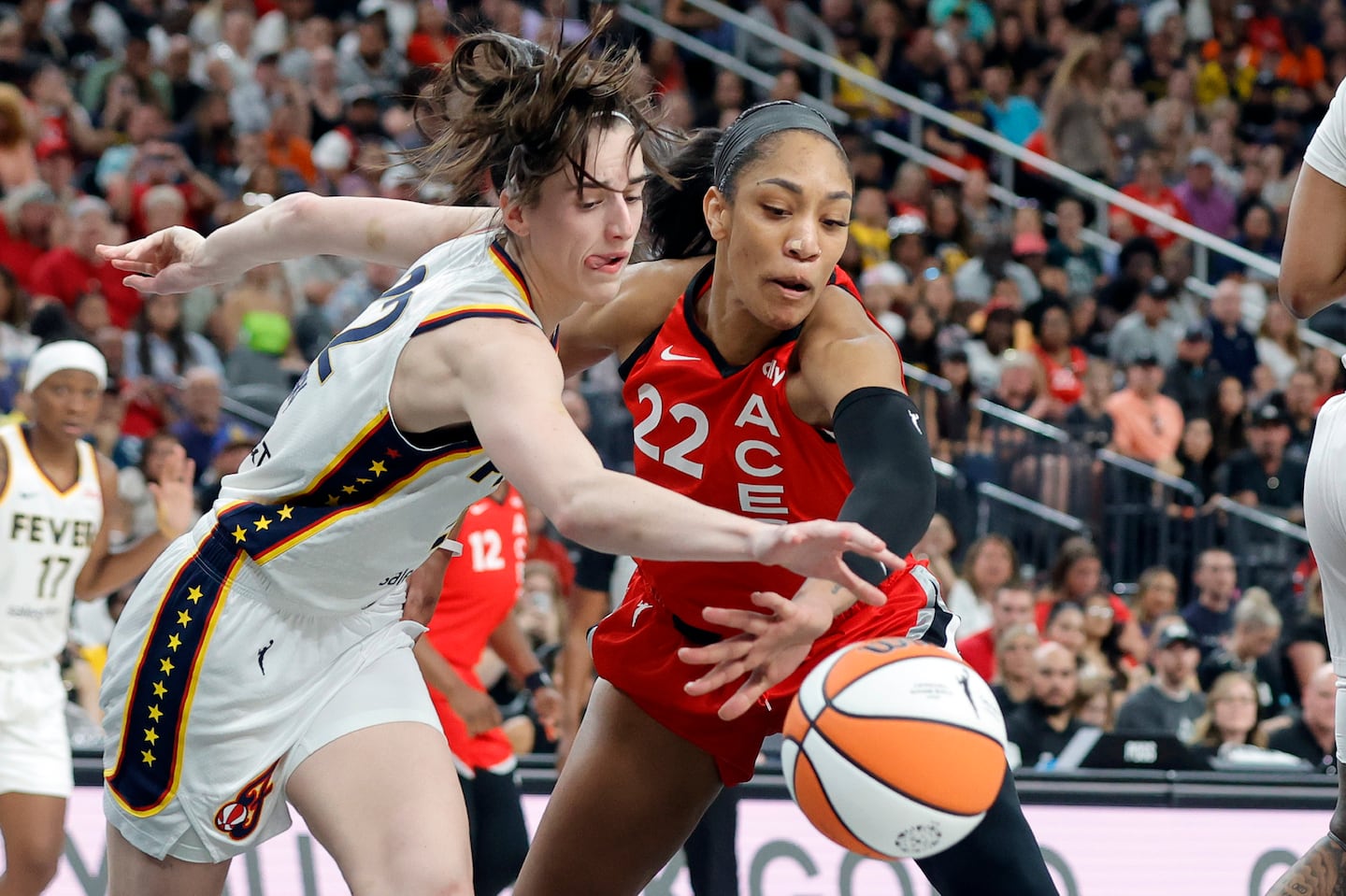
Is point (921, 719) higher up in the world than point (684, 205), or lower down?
lower down

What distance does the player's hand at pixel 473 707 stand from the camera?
5.65m

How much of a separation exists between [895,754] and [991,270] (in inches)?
405

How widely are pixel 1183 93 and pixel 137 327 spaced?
9553 millimetres

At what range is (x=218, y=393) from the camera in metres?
9.55

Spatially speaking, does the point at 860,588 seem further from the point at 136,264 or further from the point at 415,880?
the point at 136,264

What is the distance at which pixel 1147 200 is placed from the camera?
1441 centimetres

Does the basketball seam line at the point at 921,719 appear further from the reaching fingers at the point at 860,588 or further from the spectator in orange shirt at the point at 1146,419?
the spectator in orange shirt at the point at 1146,419

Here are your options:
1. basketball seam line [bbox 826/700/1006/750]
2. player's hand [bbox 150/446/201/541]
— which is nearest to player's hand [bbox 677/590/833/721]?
basketball seam line [bbox 826/700/1006/750]

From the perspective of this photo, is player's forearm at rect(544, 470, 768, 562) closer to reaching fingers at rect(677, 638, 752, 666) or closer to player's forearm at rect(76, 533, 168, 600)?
reaching fingers at rect(677, 638, 752, 666)

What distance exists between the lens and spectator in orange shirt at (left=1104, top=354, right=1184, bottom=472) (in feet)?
36.4

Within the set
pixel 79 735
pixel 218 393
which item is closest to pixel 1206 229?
pixel 218 393

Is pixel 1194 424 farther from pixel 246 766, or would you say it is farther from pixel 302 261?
pixel 246 766

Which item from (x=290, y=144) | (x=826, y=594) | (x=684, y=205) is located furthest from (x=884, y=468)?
(x=290, y=144)

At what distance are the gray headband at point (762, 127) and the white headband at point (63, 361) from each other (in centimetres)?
312
